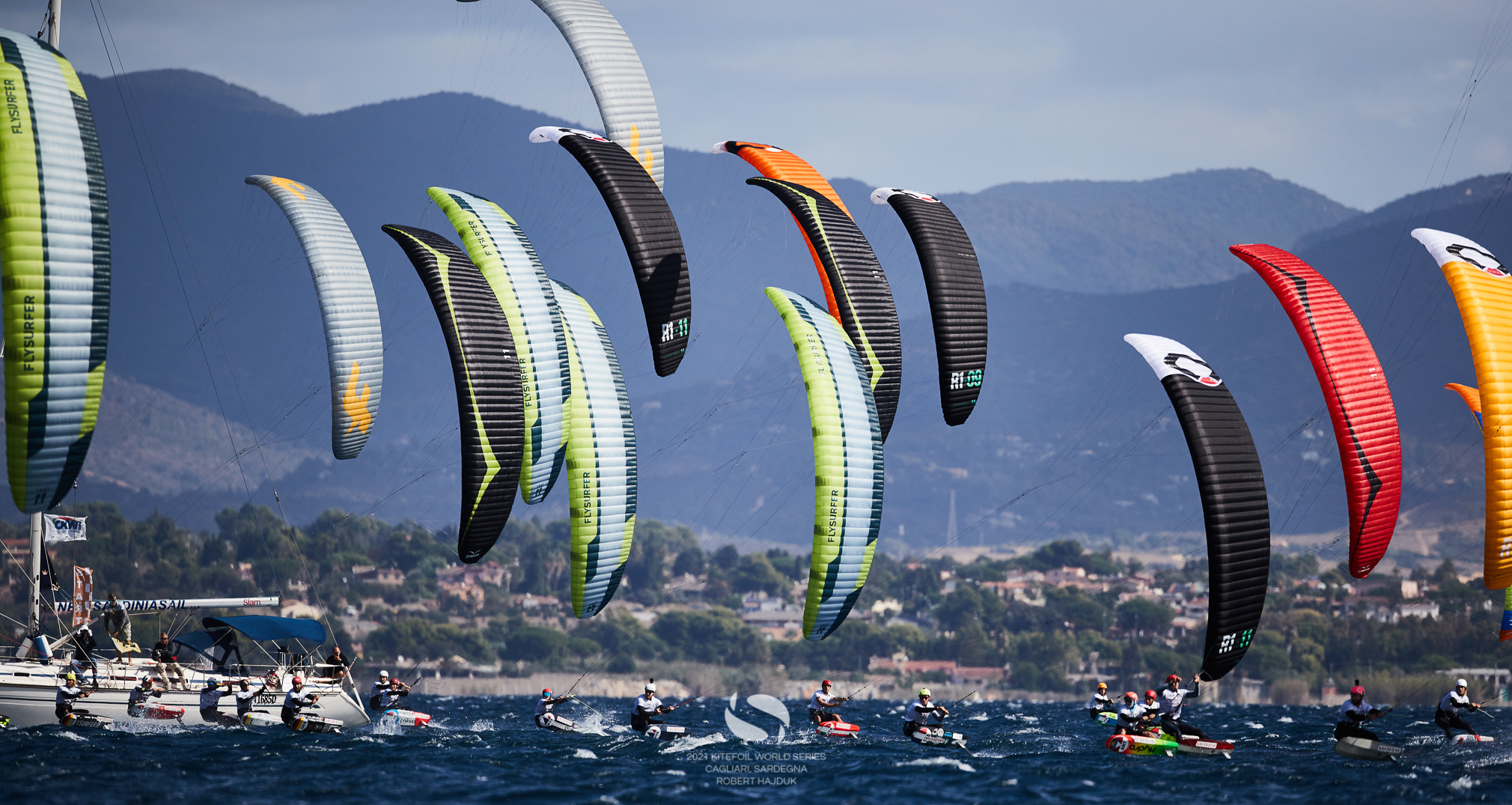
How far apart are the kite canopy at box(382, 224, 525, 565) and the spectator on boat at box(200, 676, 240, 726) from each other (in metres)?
8.29

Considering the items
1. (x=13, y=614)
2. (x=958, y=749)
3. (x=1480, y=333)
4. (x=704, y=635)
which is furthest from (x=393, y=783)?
(x=704, y=635)

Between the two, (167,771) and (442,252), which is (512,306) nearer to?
(442,252)

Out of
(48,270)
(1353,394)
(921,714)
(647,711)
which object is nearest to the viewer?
(48,270)

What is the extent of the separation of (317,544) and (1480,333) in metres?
172

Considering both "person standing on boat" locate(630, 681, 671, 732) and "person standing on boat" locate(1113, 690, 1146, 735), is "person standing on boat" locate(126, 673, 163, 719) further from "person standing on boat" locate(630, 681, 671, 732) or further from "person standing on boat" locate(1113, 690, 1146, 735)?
"person standing on boat" locate(1113, 690, 1146, 735)

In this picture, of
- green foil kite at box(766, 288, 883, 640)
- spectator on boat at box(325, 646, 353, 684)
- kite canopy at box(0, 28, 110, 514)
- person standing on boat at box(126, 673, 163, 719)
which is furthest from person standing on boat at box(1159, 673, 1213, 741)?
person standing on boat at box(126, 673, 163, 719)

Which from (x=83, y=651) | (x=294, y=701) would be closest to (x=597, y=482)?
(x=294, y=701)

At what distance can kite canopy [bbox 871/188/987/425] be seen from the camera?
37.5 meters

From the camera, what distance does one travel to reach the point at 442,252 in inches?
1480

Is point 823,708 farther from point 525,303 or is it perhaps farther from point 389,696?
point 525,303

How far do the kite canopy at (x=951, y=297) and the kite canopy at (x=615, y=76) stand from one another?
7848 mm

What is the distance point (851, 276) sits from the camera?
123 ft

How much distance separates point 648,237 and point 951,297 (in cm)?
805

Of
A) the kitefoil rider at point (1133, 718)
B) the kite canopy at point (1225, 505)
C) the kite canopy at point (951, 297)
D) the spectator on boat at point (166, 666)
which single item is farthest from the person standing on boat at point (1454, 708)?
the spectator on boat at point (166, 666)
